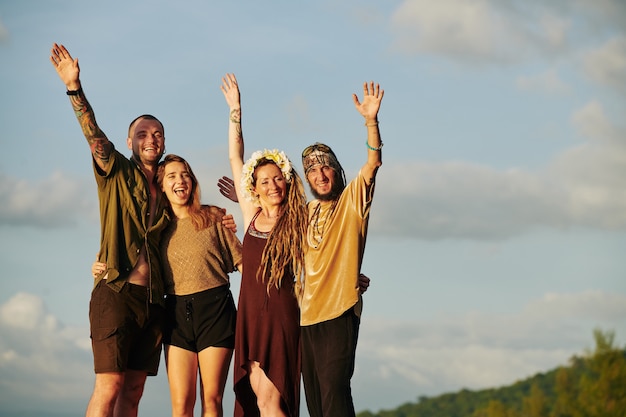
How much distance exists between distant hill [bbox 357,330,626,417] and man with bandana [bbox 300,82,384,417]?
3401 centimetres

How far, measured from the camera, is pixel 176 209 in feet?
24.5

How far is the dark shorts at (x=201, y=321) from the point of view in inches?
283

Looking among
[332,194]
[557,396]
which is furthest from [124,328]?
[557,396]

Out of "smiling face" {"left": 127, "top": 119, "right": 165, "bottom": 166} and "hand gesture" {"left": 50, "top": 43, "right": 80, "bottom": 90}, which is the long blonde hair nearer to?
"smiling face" {"left": 127, "top": 119, "right": 165, "bottom": 166}

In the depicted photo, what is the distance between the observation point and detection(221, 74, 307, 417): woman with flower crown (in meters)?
6.95

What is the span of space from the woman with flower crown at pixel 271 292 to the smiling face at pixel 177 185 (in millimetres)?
491

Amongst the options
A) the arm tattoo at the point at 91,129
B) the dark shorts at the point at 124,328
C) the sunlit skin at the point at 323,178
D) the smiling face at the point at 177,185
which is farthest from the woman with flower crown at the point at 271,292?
the arm tattoo at the point at 91,129

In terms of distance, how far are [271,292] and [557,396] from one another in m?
39.1

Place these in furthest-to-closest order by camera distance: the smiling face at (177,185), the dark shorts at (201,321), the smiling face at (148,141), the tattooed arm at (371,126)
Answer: the smiling face at (148,141), the smiling face at (177,185), the dark shorts at (201,321), the tattooed arm at (371,126)

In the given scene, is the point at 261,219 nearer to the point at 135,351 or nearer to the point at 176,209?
the point at 176,209

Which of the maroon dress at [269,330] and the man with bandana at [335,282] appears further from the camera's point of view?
the maroon dress at [269,330]

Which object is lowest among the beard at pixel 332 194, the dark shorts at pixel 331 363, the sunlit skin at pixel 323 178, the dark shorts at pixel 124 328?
the dark shorts at pixel 331 363

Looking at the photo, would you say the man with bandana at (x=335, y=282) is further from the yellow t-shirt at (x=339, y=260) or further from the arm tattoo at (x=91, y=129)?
the arm tattoo at (x=91, y=129)

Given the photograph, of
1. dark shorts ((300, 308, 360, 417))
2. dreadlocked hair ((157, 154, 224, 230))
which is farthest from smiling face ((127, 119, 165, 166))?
dark shorts ((300, 308, 360, 417))
